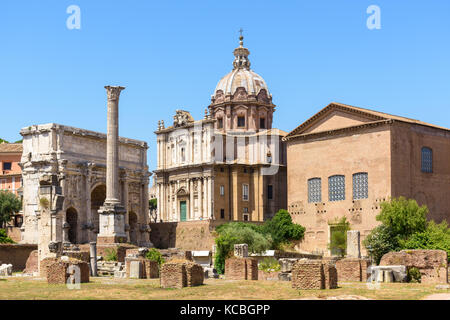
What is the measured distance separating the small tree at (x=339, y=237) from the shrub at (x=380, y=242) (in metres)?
4.22

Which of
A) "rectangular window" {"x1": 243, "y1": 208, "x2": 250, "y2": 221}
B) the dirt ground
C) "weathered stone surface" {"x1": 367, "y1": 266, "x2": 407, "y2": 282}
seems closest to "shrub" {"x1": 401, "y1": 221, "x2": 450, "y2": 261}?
"weathered stone surface" {"x1": 367, "y1": 266, "x2": 407, "y2": 282}

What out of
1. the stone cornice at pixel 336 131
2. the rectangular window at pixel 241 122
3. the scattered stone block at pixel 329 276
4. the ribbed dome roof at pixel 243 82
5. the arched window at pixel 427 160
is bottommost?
the scattered stone block at pixel 329 276

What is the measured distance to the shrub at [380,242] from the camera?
43.0 meters

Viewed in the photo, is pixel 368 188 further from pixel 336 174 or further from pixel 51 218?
pixel 51 218

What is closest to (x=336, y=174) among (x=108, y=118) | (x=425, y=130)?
(x=425, y=130)

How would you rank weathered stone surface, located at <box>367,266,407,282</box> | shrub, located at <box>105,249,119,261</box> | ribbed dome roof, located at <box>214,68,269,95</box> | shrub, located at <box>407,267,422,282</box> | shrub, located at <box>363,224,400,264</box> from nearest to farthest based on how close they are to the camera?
weathered stone surface, located at <box>367,266,407,282</box> < shrub, located at <box>407,267,422,282</box> < shrub, located at <box>105,249,119,261</box> < shrub, located at <box>363,224,400,264</box> < ribbed dome roof, located at <box>214,68,269,95</box>

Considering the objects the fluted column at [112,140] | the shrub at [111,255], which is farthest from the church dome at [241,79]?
the shrub at [111,255]

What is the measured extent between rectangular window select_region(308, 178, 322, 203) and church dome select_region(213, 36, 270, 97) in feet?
49.5

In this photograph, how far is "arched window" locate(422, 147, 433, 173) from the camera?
52.8 metres

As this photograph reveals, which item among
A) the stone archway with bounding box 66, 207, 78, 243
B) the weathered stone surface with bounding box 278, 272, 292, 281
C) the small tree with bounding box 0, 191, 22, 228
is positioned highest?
the small tree with bounding box 0, 191, 22, 228

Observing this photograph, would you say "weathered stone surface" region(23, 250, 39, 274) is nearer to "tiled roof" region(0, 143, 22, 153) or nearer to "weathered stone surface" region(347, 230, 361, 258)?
"weathered stone surface" region(347, 230, 361, 258)

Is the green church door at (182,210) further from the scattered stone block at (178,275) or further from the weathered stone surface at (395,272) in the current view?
the scattered stone block at (178,275)
